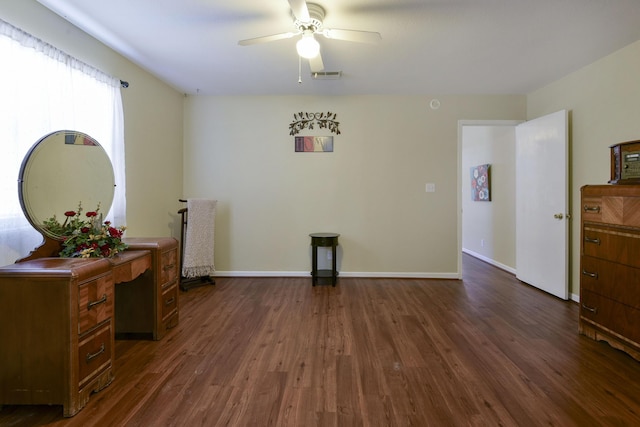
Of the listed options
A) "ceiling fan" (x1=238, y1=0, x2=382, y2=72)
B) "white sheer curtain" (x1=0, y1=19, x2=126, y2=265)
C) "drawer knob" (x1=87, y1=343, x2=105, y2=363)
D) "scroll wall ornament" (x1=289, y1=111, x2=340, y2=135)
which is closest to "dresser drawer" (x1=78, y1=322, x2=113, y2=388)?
"drawer knob" (x1=87, y1=343, x2=105, y2=363)

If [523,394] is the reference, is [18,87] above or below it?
above

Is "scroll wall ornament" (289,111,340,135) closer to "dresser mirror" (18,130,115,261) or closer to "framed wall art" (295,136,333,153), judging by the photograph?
"framed wall art" (295,136,333,153)

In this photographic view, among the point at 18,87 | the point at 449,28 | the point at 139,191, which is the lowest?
the point at 139,191

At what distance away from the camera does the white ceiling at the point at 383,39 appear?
219 cm

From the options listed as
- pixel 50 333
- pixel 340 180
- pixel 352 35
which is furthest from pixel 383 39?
pixel 50 333

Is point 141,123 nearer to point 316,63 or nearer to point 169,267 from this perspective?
point 169,267

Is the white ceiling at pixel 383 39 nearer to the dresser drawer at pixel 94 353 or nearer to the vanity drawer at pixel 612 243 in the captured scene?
the vanity drawer at pixel 612 243

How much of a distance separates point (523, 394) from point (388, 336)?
0.95m

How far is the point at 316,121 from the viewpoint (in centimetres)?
414

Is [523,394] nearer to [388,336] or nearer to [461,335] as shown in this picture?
[461,335]

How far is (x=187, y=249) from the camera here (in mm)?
3664

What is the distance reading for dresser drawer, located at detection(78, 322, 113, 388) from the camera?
5.24 ft

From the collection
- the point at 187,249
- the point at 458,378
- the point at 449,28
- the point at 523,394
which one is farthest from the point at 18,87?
the point at 523,394

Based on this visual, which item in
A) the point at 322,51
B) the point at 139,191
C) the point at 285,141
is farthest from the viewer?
the point at 285,141
